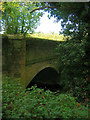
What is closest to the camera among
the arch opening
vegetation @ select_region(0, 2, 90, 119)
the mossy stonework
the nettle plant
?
vegetation @ select_region(0, 2, 90, 119)

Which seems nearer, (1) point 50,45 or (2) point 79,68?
(2) point 79,68

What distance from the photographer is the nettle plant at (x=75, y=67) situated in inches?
212

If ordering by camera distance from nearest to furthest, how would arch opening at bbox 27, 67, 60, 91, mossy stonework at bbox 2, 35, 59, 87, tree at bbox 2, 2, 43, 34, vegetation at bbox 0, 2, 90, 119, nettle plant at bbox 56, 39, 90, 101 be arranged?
vegetation at bbox 0, 2, 90, 119, nettle plant at bbox 56, 39, 90, 101, mossy stonework at bbox 2, 35, 59, 87, tree at bbox 2, 2, 43, 34, arch opening at bbox 27, 67, 60, 91

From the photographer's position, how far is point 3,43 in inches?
275

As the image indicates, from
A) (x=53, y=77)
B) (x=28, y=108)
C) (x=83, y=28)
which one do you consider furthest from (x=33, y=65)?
(x=53, y=77)

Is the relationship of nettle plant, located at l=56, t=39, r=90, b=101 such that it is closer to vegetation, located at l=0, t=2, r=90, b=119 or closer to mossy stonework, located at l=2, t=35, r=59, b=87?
vegetation, located at l=0, t=2, r=90, b=119

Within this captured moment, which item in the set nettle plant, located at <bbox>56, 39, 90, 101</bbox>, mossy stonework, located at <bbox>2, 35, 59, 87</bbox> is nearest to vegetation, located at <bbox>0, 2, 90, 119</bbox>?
nettle plant, located at <bbox>56, 39, 90, 101</bbox>

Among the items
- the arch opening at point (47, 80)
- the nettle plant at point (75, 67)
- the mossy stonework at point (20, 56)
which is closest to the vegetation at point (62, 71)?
the nettle plant at point (75, 67)

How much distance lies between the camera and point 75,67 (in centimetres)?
578

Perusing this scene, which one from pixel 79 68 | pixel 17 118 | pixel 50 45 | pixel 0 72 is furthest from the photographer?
pixel 50 45

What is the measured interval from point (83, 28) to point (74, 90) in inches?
92.7

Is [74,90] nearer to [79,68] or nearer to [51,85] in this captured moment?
[79,68]

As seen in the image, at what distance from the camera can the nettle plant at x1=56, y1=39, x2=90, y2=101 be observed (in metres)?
5.38

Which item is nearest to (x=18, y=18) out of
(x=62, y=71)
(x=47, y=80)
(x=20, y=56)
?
(x=20, y=56)
